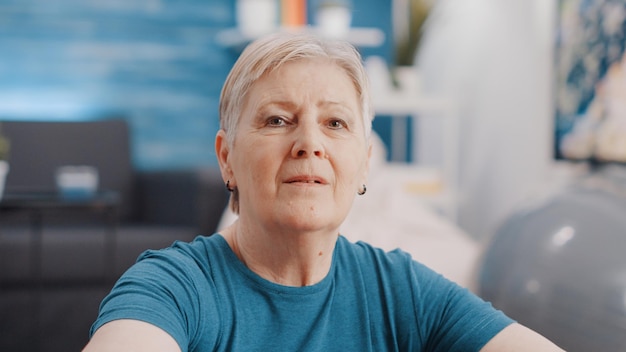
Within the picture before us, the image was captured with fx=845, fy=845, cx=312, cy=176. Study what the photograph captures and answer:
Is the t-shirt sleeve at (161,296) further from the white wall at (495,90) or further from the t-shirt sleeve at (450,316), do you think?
the white wall at (495,90)

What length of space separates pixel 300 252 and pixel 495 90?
9.27 feet

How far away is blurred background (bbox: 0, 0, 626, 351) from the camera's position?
1.67m

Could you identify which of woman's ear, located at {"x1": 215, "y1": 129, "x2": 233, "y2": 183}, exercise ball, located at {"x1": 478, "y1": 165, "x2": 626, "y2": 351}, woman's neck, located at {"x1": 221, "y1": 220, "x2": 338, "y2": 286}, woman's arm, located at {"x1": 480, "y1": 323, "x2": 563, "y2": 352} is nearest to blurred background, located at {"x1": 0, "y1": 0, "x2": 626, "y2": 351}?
exercise ball, located at {"x1": 478, "y1": 165, "x2": 626, "y2": 351}

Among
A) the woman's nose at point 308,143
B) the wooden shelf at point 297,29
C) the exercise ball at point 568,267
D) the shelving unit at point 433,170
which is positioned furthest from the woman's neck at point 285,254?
the wooden shelf at point 297,29

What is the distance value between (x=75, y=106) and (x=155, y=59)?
53 centimetres

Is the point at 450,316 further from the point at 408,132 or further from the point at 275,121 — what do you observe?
the point at 408,132

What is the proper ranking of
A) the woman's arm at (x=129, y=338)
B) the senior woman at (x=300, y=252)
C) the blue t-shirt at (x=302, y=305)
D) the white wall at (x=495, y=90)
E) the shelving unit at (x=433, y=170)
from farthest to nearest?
the shelving unit at (x=433, y=170) < the white wall at (x=495, y=90) < the senior woman at (x=300, y=252) < the blue t-shirt at (x=302, y=305) < the woman's arm at (x=129, y=338)

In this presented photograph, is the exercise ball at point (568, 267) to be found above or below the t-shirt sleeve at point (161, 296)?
below

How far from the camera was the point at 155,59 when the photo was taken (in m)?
4.89

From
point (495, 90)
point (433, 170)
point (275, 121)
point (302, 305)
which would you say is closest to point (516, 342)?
point (302, 305)

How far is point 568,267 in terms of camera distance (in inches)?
60.9

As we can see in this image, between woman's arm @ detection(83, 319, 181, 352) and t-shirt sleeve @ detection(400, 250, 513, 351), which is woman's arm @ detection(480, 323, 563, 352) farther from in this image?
woman's arm @ detection(83, 319, 181, 352)

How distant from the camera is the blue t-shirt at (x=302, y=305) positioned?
0.96 meters

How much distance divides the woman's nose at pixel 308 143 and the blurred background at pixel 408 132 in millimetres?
664
